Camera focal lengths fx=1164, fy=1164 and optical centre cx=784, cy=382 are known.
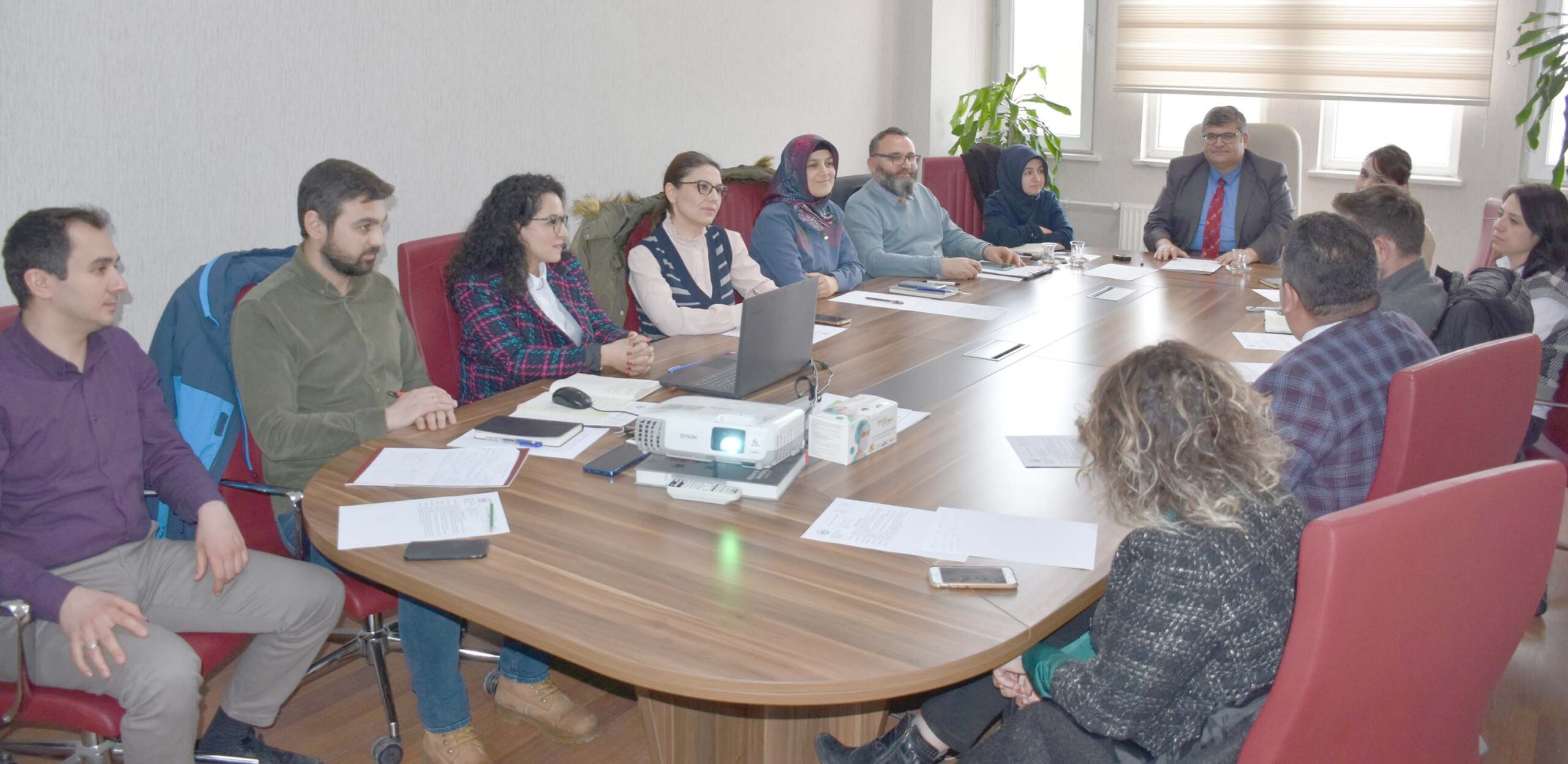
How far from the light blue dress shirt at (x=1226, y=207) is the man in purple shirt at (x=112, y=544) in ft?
13.5

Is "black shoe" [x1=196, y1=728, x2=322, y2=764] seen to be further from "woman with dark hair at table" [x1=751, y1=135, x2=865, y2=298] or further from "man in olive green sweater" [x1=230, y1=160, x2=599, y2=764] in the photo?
"woman with dark hair at table" [x1=751, y1=135, x2=865, y2=298]

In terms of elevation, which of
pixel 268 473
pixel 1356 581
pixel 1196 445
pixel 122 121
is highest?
pixel 122 121

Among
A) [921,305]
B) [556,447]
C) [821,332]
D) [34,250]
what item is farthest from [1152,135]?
[34,250]

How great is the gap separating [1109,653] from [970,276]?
2.95 meters

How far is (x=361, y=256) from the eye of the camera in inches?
107

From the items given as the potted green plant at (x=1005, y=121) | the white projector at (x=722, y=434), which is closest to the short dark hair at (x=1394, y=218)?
the white projector at (x=722, y=434)

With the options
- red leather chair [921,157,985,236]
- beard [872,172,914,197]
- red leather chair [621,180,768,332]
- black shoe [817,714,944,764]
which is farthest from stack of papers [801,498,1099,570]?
red leather chair [921,157,985,236]

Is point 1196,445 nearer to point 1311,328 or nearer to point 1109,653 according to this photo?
point 1109,653

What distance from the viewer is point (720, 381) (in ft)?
9.16

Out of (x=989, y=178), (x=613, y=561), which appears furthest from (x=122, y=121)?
(x=989, y=178)

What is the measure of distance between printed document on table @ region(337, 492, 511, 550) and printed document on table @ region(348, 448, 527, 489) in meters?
0.08

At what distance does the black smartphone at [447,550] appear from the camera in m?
1.83

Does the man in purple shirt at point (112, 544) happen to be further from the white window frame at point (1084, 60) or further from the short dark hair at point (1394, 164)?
the white window frame at point (1084, 60)

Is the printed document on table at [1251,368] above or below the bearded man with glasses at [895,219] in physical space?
below
